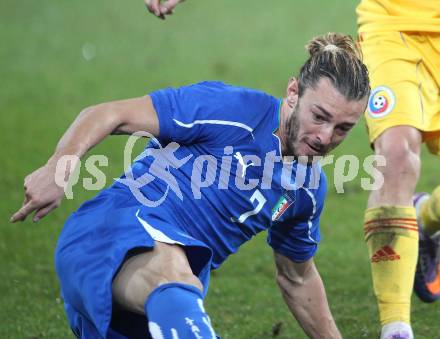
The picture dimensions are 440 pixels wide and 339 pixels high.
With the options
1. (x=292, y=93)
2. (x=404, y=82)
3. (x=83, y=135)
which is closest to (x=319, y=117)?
(x=292, y=93)

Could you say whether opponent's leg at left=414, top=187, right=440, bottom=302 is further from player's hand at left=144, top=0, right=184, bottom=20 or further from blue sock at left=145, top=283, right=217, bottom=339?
blue sock at left=145, top=283, right=217, bottom=339

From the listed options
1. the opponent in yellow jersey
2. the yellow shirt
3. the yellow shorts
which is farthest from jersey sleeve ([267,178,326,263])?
the yellow shirt

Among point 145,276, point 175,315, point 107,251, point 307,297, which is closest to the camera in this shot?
point 175,315

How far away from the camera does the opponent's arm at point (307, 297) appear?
16.4 ft

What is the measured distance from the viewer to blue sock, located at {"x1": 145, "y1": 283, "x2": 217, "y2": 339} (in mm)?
3674

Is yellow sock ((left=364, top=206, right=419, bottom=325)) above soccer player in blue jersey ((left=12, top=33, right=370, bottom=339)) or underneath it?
underneath

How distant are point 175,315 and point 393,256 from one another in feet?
6.19

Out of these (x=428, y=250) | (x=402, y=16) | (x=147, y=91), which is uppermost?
(x=402, y=16)

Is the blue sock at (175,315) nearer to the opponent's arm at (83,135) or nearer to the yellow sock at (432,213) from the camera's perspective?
the opponent's arm at (83,135)

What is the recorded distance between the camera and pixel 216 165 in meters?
4.42

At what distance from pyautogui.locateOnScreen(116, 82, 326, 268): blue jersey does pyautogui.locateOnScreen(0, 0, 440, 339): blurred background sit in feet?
4.94

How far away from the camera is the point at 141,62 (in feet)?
45.1

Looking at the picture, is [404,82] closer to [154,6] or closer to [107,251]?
[154,6]

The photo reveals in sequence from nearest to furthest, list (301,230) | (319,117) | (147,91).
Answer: (319,117)
(301,230)
(147,91)
